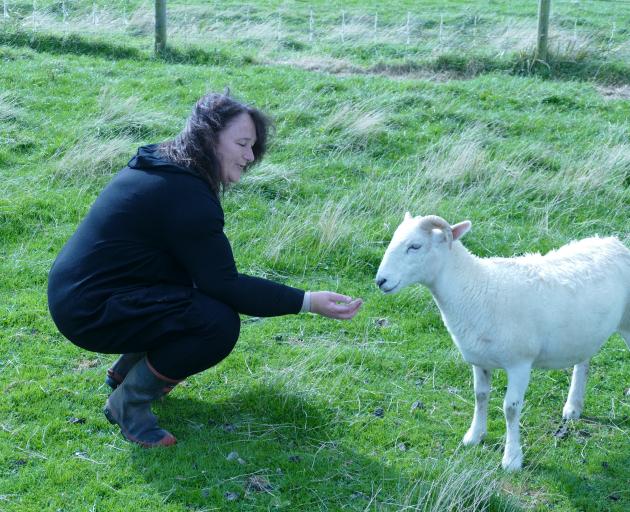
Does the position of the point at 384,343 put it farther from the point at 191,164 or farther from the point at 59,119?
the point at 59,119

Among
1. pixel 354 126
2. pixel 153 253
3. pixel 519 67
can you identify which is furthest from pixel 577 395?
pixel 519 67

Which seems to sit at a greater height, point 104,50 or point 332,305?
point 104,50

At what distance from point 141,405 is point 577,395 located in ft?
8.67

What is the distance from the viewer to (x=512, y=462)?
475 centimetres

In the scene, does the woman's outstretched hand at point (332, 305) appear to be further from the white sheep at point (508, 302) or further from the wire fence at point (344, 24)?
the wire fence at point (344, 24)

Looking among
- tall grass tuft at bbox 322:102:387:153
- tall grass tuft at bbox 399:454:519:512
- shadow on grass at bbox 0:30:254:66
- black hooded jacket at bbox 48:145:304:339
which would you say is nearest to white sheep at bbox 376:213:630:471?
tall grass tuft at bbox 399:454:519:512

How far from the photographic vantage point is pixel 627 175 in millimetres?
9031

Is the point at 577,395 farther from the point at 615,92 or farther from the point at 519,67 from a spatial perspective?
the point at 519,67

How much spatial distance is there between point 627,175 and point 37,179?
6073 millimetres

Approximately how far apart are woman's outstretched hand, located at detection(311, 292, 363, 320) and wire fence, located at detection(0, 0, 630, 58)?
993cm

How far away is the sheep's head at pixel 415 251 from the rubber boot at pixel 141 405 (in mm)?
1336

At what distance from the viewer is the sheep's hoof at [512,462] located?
4.73 metres

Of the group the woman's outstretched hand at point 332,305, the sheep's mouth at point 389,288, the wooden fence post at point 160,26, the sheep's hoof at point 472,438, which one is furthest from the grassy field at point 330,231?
the sheep's mouth at point 389,288

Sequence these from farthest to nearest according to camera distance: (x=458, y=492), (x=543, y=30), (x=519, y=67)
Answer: (x=519, y=67) < (x=543, y=30) < (x=458, y=492)
